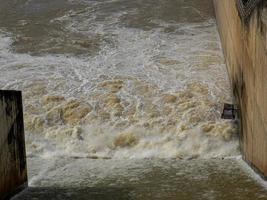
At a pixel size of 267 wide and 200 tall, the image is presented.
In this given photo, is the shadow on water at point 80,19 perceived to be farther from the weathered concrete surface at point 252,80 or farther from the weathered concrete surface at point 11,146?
the weathered concrete surface at point 11,146

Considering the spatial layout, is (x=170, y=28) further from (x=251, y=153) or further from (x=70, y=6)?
(x=251, y=153)

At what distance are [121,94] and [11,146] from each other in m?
3.17

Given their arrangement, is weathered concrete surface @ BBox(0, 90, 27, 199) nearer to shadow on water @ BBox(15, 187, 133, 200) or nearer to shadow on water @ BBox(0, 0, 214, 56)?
shadow on water @ BBox(15, 187, 133, 200)

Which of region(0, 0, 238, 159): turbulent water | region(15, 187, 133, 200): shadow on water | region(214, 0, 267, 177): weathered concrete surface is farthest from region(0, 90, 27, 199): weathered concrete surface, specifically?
region(214, 0, 267, 177): weathered concrete surface

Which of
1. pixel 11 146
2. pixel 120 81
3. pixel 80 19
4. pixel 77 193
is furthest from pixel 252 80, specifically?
pixel 80 19

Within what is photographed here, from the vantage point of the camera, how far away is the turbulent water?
7.80m

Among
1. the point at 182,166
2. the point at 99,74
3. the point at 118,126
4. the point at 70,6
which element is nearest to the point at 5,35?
the point at 70,6

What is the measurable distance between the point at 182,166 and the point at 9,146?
7.39 ft

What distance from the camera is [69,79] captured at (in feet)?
32.3

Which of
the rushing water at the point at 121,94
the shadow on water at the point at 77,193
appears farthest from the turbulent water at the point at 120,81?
the shadow on water at the point at 77,193

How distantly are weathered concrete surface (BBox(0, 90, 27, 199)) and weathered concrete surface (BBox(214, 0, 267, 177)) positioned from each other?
8.94 feet

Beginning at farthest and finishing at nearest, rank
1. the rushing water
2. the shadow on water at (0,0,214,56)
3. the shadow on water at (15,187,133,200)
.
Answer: the shadow on water at (0,0,214,56)
the rushing water
the shadow on water at (15,187,133,200)

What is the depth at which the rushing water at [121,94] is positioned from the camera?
24.1 ft

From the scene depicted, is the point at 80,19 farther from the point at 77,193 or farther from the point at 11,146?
the point at 77,193
